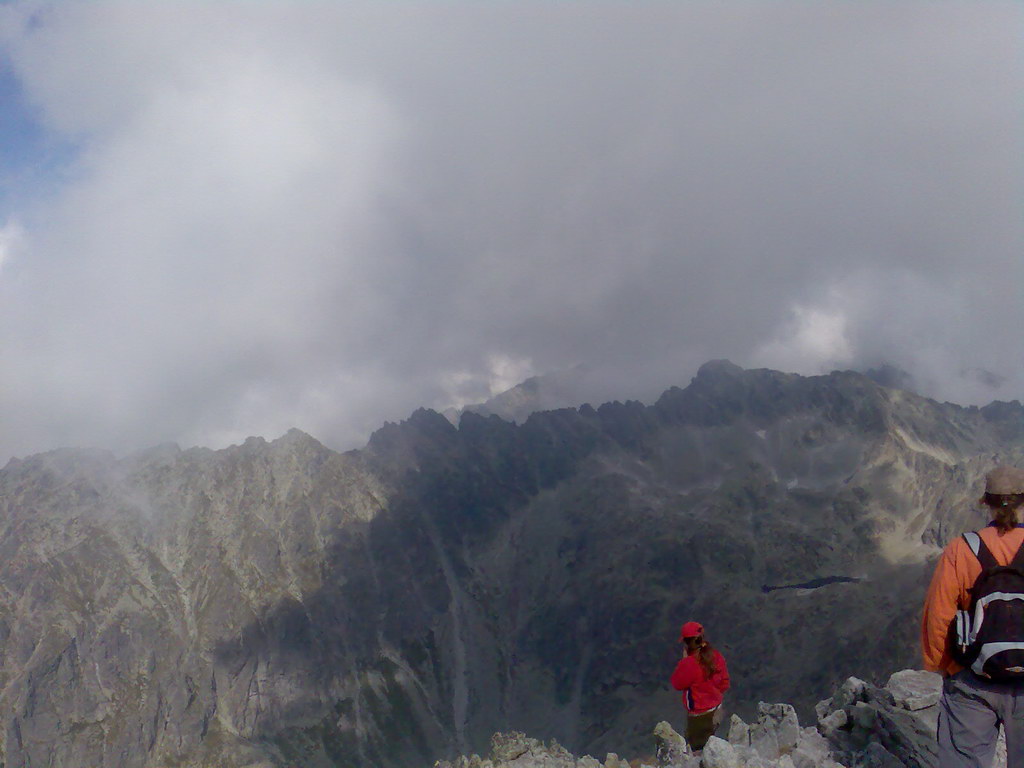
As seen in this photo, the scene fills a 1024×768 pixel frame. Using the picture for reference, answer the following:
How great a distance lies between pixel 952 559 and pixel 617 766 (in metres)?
18.4

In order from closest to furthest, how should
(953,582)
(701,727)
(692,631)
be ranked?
(953,582), (692,631), (701,727)

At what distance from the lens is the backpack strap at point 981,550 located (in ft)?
33.8

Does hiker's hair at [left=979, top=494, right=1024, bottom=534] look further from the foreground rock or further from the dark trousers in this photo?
the dark trousers

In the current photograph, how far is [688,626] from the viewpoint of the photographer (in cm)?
1930

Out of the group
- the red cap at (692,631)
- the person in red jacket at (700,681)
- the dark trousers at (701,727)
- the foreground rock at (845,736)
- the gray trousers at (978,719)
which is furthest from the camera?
the dark trousers at (701,727)

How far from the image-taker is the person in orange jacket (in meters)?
A: 10.5

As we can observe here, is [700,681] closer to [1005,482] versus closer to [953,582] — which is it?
[953,582]

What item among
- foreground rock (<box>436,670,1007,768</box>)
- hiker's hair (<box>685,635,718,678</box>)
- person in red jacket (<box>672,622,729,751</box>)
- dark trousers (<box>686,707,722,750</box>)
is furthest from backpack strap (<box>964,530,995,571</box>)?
dark trousers (<box>686,707,722,750</box>)

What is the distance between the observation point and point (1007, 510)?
414 inches

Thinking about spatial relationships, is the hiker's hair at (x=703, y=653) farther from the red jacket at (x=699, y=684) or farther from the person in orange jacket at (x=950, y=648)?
the person in orange jacket at (x=950, y=648)

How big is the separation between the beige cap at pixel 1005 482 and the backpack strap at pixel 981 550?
77cm

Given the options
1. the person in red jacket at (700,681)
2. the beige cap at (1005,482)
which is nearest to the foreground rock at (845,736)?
the person in red jacket at (700,681)

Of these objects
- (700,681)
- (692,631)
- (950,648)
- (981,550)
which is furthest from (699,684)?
(981,550)

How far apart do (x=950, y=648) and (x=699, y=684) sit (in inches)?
386
